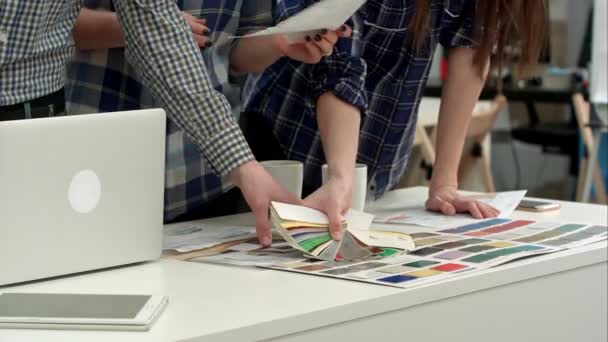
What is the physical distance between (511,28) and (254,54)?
46cm

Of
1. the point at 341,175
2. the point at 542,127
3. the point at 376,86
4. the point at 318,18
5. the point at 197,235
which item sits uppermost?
the point at 318,18

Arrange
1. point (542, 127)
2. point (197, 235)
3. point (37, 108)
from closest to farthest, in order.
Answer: point (37, 108)
point (197, 235)
point (542, 127)

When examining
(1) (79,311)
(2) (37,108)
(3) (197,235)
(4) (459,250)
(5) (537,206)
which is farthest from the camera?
(5) (537,206)

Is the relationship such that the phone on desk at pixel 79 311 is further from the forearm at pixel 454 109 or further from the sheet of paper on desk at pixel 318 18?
the forearm at pixel 454 109

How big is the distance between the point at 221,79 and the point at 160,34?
0.32 m

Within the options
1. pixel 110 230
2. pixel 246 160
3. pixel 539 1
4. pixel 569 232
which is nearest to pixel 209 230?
pixel 246 160

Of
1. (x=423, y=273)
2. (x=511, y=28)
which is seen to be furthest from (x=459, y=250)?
(x=511, y=28)

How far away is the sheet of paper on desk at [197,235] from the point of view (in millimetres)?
1458

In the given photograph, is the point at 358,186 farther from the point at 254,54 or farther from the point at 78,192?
the point at 78,192

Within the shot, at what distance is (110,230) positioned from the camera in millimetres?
1239

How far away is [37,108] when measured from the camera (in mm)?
1318

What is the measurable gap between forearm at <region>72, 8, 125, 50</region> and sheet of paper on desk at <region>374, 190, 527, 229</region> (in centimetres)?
55

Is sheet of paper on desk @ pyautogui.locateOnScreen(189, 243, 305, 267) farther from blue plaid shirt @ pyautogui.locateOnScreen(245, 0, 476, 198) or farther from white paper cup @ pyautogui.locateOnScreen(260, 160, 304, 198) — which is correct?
blue plaid shirt @ pyautogui.locateOnScreen(245, 0, 476, 198)

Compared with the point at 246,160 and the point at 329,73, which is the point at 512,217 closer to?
the point at 329,73
